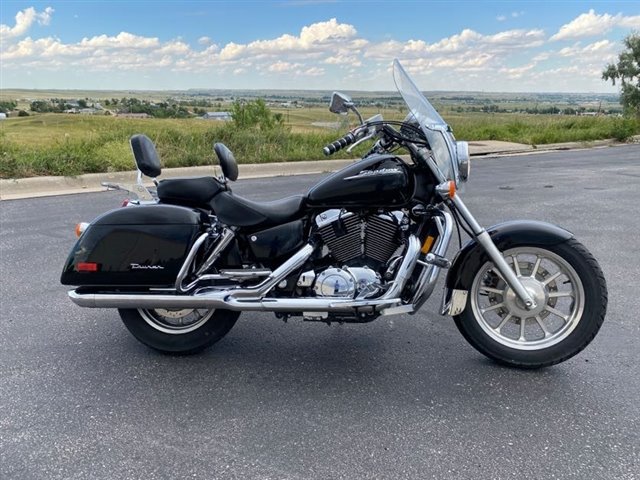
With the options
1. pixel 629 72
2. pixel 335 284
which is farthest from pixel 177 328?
pixel 629 72

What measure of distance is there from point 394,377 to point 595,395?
109cm

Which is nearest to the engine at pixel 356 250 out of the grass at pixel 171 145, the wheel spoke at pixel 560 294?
the wheel spoke at pixel 560 294

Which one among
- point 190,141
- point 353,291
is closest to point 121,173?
point 190,141

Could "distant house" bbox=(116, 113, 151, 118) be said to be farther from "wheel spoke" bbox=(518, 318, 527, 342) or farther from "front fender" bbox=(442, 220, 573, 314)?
"wheel spoke" bbox=(518, 318, 527, 342)

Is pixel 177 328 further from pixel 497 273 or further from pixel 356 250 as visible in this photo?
pixel 497 273

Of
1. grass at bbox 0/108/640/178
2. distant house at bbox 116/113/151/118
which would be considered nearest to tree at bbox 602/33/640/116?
grass at bbox 0/108/640/178

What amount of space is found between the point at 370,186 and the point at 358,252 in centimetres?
40

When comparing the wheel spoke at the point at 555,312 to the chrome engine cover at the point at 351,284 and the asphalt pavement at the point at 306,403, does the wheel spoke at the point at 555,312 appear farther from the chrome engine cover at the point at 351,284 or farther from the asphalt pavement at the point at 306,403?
the chrome engine cover at the point at 351,284

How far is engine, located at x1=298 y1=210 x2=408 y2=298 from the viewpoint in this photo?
300cm

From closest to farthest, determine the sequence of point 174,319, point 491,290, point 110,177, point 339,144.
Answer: point 339,144 < point 491,290 < point 174,319 < point 110,177

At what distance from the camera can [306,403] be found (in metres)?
2.86

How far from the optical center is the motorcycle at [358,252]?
296 centimetres

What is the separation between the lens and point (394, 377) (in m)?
3.11

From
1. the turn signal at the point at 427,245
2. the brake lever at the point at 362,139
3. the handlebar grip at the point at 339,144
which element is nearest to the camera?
the handlebar grip at the point at 339,144
